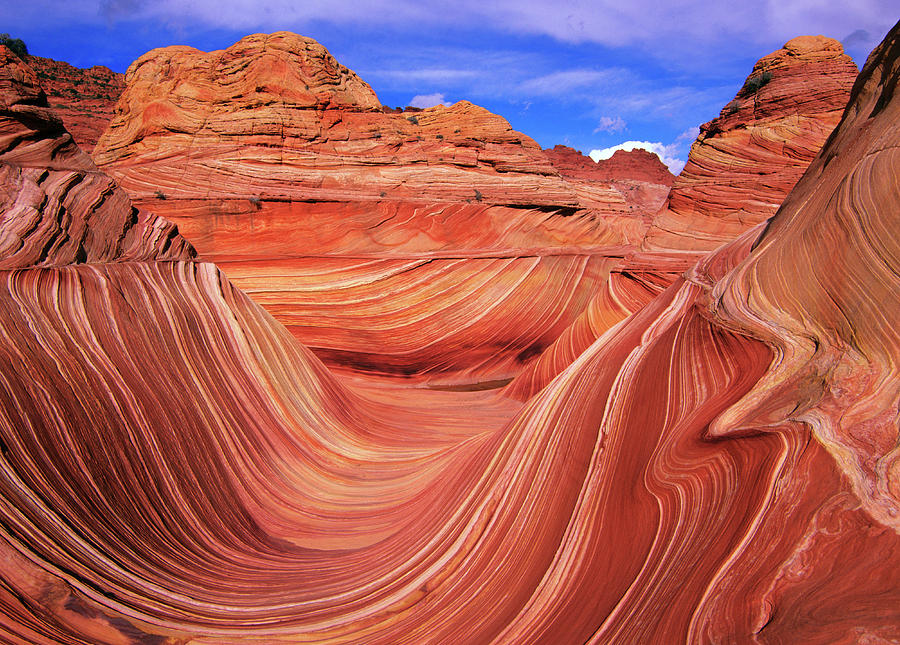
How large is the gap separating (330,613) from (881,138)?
382 centimetres

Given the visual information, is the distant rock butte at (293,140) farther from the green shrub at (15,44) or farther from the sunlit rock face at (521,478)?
the green shrub at (15,44)

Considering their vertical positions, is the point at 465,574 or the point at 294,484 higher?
the point at 294,484

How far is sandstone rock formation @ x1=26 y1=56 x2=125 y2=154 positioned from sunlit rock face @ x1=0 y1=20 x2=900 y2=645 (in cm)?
2258

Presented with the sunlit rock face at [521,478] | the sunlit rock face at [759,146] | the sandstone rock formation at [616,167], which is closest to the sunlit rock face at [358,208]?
the sunlit rock face at [759,146]

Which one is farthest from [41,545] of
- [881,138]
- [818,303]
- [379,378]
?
[379,378]

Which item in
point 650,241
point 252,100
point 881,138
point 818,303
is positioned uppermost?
point 252,100

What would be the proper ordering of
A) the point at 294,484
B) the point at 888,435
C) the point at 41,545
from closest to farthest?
the point at 888,435, the point at 41,545, the point at 294,484

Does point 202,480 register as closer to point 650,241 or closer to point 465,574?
point 465,574

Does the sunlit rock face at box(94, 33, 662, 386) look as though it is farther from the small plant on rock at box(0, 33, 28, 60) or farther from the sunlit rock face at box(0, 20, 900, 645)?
the small plant on rock at box(0, 33, 28, 60)

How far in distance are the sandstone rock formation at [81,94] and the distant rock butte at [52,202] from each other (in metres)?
20.2

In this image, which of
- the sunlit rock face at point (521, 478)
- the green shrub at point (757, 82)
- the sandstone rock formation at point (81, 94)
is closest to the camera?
the sunlit rock face at point (521, 478)

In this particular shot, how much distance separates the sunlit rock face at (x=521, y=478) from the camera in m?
1.81

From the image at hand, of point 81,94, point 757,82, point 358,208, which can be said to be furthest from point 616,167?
point 358,208

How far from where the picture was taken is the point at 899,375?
6.66ft
